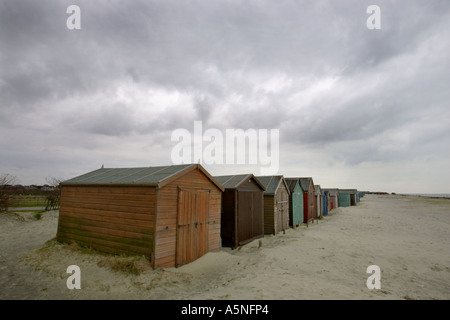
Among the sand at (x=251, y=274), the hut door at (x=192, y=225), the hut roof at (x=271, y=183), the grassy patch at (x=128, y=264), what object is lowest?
the sand at (x=251, y=274)

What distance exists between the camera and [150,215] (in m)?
8.73

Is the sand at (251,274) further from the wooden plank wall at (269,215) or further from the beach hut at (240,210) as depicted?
the wooden plank wall at (269,215)

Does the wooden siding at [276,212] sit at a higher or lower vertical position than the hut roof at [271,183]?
lower

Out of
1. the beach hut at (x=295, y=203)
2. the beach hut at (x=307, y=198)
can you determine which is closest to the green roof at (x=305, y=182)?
the beach hut at (x=307, y=198)

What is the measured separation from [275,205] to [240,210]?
4980mm

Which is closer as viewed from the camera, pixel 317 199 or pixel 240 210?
pixel 240 210

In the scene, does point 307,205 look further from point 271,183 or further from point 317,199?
point 271,183

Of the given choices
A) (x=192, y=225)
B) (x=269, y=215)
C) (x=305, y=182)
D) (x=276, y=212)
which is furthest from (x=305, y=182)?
(x=192, y=225)

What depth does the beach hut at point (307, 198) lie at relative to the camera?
2538 cm

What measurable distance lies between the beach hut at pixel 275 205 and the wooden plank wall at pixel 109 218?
36.3 ft
